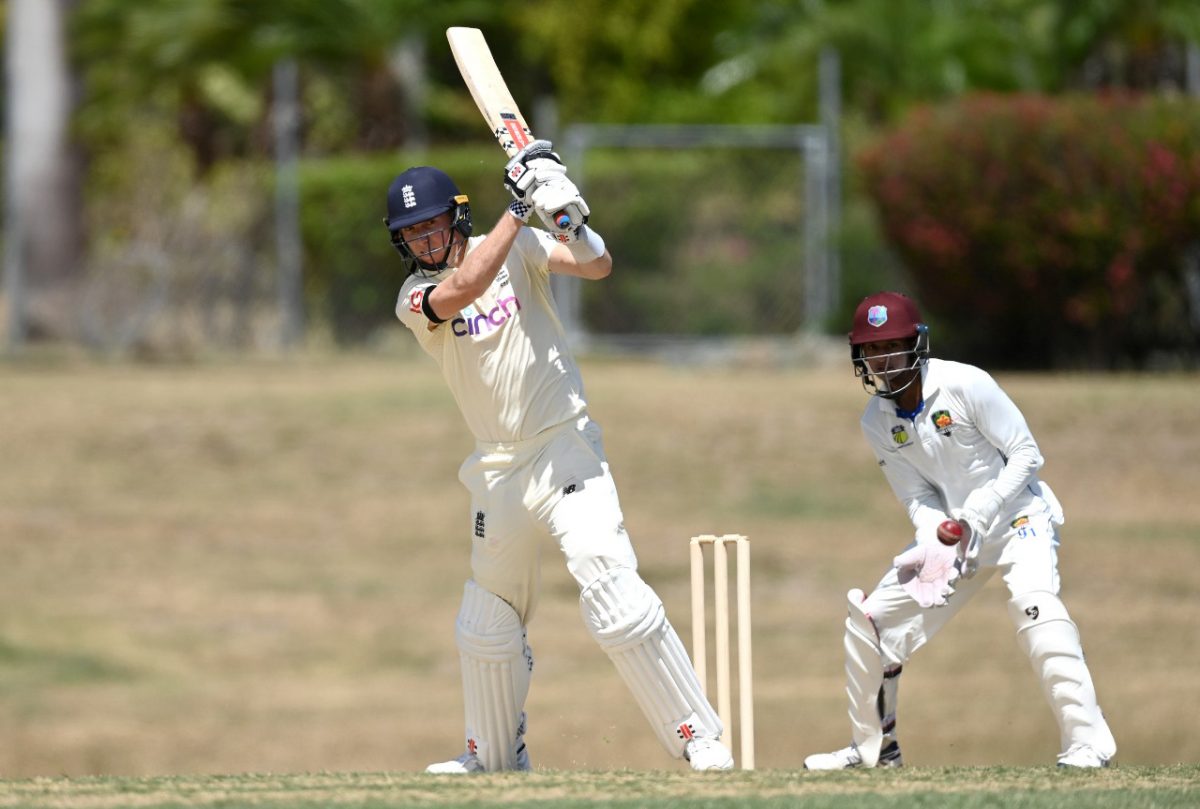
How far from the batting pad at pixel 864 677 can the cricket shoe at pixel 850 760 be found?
22 mm

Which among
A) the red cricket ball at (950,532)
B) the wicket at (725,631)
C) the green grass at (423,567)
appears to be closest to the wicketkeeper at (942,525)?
the red cricket ball at (950,532)

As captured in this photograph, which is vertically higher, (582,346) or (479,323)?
(582,346)

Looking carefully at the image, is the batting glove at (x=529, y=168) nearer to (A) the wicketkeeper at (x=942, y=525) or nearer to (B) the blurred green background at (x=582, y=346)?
(A) the wicketkeeper at (x=942, y=525)

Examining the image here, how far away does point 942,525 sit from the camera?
17.2ft

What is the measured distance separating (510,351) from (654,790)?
1.29 meters

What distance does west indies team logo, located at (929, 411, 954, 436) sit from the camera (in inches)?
214

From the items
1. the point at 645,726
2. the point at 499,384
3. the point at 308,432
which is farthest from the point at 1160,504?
the point at 499,384

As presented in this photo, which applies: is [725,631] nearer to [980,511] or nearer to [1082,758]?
[980,511]

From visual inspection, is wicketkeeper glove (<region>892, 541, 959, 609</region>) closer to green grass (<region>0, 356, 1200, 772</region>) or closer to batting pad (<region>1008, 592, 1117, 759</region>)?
batting pad (<region>1008, 592, 1117, 759</region>)

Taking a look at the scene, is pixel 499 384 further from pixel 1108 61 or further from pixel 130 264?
pixel 1108 61

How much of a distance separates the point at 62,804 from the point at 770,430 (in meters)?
8.42

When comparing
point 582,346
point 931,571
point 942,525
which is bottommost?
point 931,571

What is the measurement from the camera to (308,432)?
1284cm

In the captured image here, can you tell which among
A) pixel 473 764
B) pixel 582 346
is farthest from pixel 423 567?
pixel 473 764
